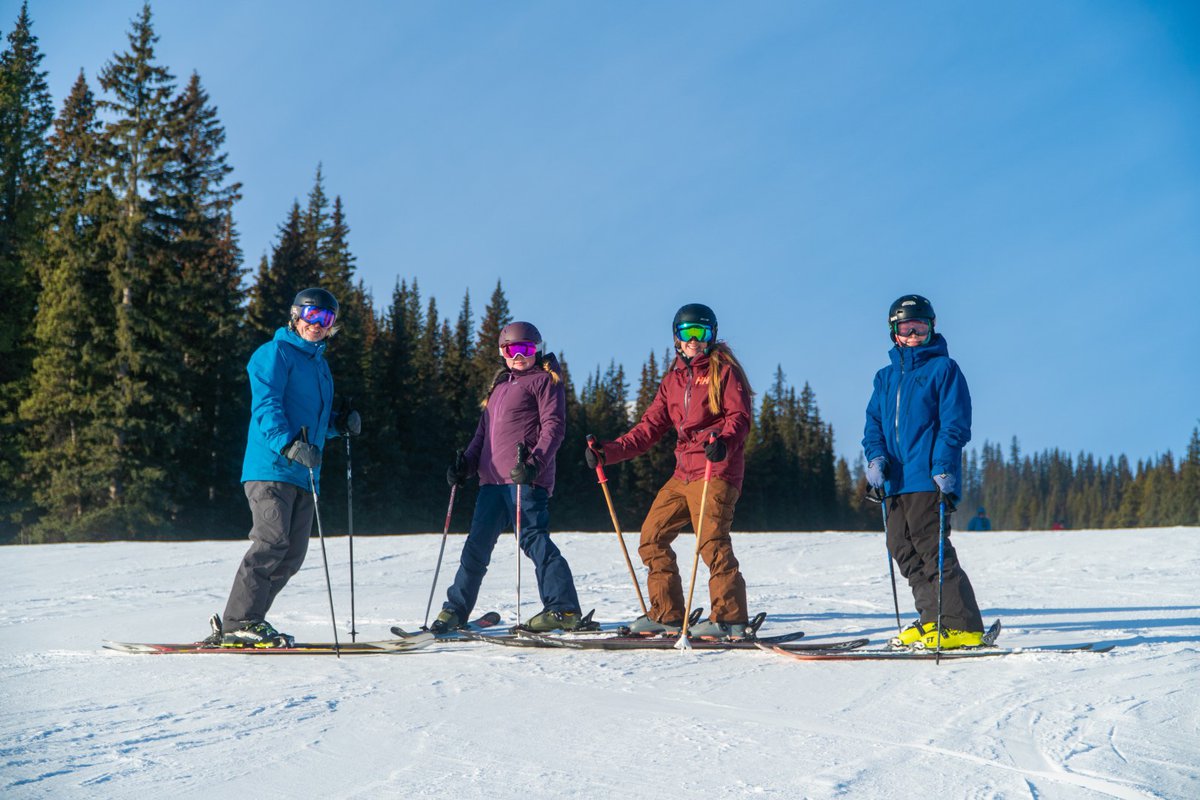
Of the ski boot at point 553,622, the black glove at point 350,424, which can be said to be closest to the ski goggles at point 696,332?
the ski boot at point 553,622

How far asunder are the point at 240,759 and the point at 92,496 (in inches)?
1092

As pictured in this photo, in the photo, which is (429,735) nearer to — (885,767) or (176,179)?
(885,767)

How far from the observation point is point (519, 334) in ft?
20.7

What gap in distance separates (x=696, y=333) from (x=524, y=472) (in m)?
1.41

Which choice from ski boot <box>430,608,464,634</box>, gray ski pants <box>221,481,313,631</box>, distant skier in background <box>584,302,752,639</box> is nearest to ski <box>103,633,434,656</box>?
gray ski pants <box>221,481,313,631</box>

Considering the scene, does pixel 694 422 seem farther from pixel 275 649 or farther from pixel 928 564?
pixel 275 649

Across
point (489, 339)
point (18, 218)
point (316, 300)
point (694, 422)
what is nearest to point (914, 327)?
point (694, 422)

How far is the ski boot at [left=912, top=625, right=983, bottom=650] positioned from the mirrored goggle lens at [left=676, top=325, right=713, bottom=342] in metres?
2.20

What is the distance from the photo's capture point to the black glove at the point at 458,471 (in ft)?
20.3

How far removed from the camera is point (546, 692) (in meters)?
4.11

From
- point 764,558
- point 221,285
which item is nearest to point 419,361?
point 221,285

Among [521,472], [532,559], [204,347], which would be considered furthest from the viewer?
[204,347]

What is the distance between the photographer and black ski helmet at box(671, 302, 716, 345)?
608 centimetres

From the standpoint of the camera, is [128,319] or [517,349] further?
[128,319]
